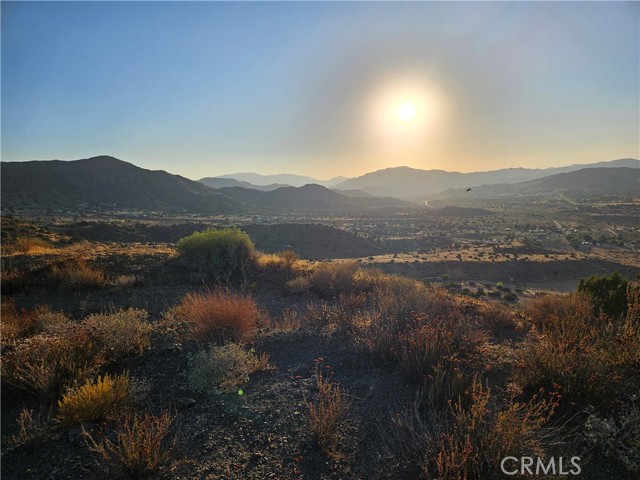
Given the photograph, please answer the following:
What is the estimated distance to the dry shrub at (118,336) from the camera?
5.69m

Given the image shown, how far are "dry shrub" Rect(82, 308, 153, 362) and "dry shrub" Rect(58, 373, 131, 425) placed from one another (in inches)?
58.5

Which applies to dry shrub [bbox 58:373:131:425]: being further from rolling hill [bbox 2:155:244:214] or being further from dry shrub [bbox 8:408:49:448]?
rolling hill [bbox 2:155:244:214]

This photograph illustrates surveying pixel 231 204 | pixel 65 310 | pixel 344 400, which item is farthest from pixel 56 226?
pixel 231 204

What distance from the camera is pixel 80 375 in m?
4.58

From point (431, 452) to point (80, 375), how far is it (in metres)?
4.39

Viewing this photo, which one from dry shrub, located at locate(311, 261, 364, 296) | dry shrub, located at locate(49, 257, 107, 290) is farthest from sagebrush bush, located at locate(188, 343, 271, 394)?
dry shrub, located at locate(49, 257, 107, 290)

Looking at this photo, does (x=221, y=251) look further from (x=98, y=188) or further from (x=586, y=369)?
(x=98, y=188)

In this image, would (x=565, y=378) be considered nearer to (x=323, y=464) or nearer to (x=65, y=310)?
(x=323, y=464)

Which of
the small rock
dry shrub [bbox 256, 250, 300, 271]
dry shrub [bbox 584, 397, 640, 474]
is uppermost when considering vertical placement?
dry shrub [bbox 584, 397, 640, 474]

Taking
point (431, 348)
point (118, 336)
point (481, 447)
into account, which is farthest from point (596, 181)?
point (118, 336)

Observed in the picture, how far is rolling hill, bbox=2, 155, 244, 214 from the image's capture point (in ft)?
232

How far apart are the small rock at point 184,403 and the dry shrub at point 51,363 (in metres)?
1.28

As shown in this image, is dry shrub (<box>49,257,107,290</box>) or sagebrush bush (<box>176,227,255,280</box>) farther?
sagebrush bush (<box>176,227,255,280</box>)

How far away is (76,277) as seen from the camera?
11.6m
